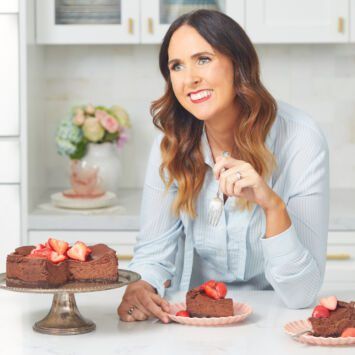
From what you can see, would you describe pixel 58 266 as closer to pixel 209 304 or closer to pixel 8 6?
pixel 209 304

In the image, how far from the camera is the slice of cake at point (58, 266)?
199 centimetres

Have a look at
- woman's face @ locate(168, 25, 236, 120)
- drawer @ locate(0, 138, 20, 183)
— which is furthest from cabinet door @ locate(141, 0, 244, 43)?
woman's face @ locate(168, 25, 236, 120)

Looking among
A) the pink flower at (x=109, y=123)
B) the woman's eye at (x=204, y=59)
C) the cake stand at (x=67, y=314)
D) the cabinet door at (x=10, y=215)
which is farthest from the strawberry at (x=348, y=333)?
the pink flower at (x=109, y=123)

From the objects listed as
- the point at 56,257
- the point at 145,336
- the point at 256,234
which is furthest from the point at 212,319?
the point at 256,234

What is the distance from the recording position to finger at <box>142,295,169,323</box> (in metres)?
2.11

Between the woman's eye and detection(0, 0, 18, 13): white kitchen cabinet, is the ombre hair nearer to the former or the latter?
the woman's eye

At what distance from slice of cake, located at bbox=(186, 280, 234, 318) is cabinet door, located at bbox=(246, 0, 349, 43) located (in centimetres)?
201

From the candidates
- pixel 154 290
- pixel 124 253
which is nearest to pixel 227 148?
pixel 154 290

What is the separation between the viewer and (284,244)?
223cm

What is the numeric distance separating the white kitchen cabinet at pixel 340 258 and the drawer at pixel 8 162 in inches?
51.2

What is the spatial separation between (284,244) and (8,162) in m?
1.82

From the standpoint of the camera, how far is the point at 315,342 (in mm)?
1923

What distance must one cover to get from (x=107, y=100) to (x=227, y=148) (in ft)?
6.15

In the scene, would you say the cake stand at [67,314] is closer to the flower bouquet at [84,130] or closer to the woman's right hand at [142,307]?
the woman's right hand at [142,307]
